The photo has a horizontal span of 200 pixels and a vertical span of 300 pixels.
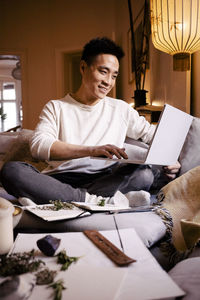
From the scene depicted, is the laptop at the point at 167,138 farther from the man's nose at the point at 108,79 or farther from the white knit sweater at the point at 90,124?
the man's nose at the point at 108,79

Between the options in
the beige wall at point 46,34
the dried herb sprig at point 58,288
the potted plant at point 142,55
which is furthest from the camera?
the beige wall at point 46,34

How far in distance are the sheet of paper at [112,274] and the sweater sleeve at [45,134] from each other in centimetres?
81

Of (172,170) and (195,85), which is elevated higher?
(195,85)

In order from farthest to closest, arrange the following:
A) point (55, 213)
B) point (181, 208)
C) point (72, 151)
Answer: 1. point (72, 151)
2. point (181, 208)
3. point (55, 213)

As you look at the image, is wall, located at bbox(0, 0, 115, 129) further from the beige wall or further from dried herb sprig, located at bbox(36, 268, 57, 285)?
dried herb sprig, located at bbox(36, 268, 57, 285)

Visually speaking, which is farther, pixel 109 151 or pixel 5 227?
pixel 109 151

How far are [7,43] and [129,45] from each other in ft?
7.68

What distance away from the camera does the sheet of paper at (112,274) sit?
20.6 inches

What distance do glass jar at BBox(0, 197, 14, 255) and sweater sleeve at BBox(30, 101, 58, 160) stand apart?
0.74 m

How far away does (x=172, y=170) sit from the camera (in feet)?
4.80

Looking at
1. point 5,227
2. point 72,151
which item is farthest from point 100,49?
point 5,227

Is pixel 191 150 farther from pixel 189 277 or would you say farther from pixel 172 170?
pixel 189 277

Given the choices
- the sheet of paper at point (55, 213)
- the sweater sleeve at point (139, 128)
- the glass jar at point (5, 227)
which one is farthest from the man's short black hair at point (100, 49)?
the glass jar at point (5, 227)

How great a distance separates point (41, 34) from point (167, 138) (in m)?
4.37
